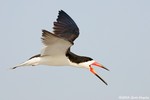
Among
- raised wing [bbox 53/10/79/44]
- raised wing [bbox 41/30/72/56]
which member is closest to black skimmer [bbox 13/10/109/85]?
raised wing [bbox 41/30/72/56]

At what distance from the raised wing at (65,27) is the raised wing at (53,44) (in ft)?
7.58

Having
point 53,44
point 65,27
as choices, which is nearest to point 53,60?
point 53,44

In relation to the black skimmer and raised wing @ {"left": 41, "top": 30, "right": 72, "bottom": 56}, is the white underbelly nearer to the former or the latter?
the black skimmer

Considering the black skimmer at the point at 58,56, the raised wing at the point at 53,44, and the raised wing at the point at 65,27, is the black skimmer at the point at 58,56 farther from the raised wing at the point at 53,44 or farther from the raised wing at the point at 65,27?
the raised wing at the point at 65,27

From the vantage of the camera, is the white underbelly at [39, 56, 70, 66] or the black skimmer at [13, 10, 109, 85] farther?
the white underbelly at [39, 56, 70, 66]

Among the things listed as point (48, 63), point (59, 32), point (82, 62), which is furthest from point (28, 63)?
point (59, 32)

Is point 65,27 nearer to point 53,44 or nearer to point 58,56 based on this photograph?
point 58,56

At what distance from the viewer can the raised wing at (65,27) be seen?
1381 centimetres

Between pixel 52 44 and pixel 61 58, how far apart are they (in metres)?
1.04

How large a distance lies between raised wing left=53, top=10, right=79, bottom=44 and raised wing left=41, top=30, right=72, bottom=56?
91.0 inches

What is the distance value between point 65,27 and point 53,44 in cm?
360

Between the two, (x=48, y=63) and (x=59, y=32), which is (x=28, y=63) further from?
(x=59, y=32)

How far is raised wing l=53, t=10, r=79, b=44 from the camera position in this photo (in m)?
13.8

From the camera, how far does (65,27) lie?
14.3 metres
